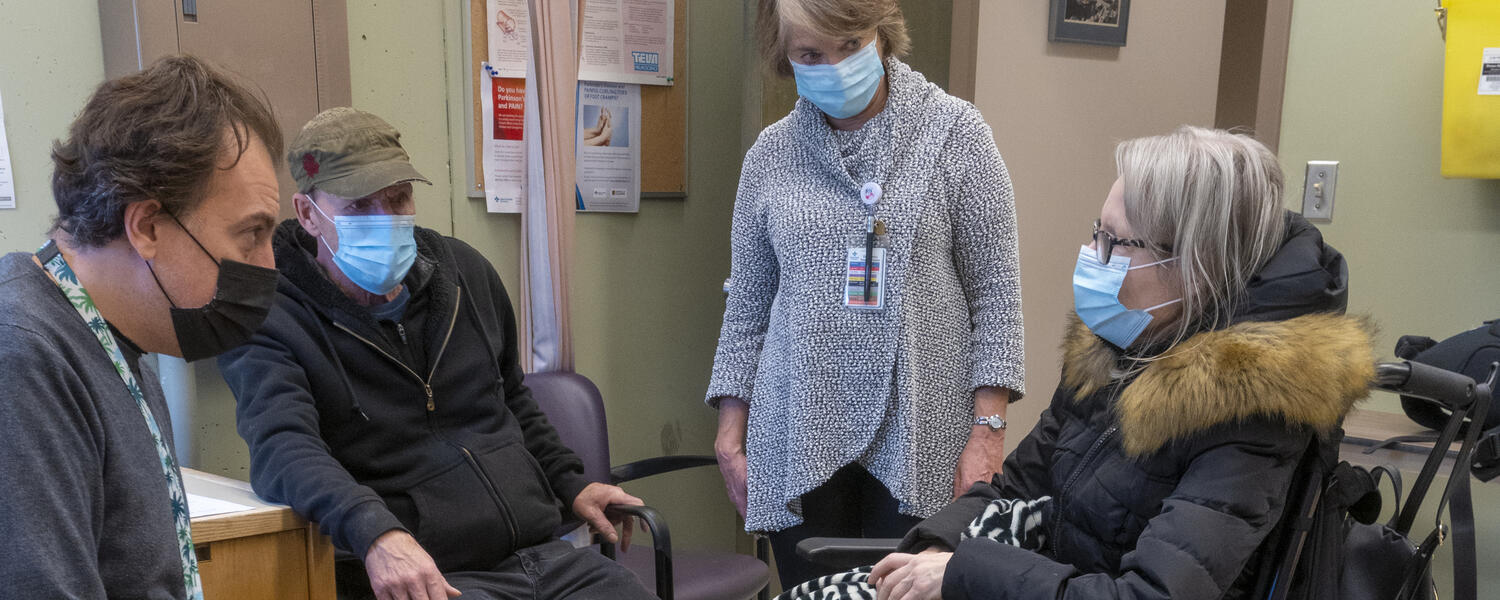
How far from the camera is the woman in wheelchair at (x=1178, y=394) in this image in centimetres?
123

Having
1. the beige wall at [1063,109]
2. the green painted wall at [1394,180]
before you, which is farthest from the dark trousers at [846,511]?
the green painted wall at [1394,180]

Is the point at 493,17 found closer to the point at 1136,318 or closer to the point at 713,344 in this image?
the point at 713,344

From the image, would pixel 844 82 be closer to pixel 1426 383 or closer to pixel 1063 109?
pixel 1426 383

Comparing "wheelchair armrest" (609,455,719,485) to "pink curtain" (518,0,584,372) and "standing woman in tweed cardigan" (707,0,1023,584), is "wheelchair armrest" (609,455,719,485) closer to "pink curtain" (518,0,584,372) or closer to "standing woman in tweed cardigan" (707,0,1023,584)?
"pink curtain" (518,0,584,372)

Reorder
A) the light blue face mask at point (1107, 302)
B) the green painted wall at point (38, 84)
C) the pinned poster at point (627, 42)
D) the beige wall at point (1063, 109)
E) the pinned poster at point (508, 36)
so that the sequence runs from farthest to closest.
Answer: the beige wall at point (1063, 109)
the pinned poster at point (627, 42)
the pinned poster at point (508, 36)
the green painted wall at point (38, 84)
the light blue face mask at point (1107, 302)

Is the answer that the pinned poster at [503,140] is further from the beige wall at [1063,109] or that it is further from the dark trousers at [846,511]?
the beige wall at [1063,109]

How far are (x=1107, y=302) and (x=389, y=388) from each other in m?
1.26

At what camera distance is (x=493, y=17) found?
8.36 feet

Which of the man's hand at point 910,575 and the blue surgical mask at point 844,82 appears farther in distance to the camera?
the blue surgical mask at point 844,82

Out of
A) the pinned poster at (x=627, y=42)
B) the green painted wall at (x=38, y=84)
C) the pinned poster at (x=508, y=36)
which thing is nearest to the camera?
the green painted wall at (x=38, y=84)

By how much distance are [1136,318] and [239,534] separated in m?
1.38

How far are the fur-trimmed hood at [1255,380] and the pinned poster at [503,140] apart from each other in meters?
1.70

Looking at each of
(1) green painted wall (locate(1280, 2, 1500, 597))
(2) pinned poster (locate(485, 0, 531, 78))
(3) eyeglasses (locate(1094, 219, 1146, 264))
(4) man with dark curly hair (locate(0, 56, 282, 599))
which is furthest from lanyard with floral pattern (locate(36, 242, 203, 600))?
(1) green painted wall (locate(1280, 2, 1500, 597))

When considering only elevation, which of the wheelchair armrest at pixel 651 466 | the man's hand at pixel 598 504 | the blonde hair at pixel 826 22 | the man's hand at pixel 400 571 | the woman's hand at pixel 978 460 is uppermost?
the blonde hair at pixel 826 22
